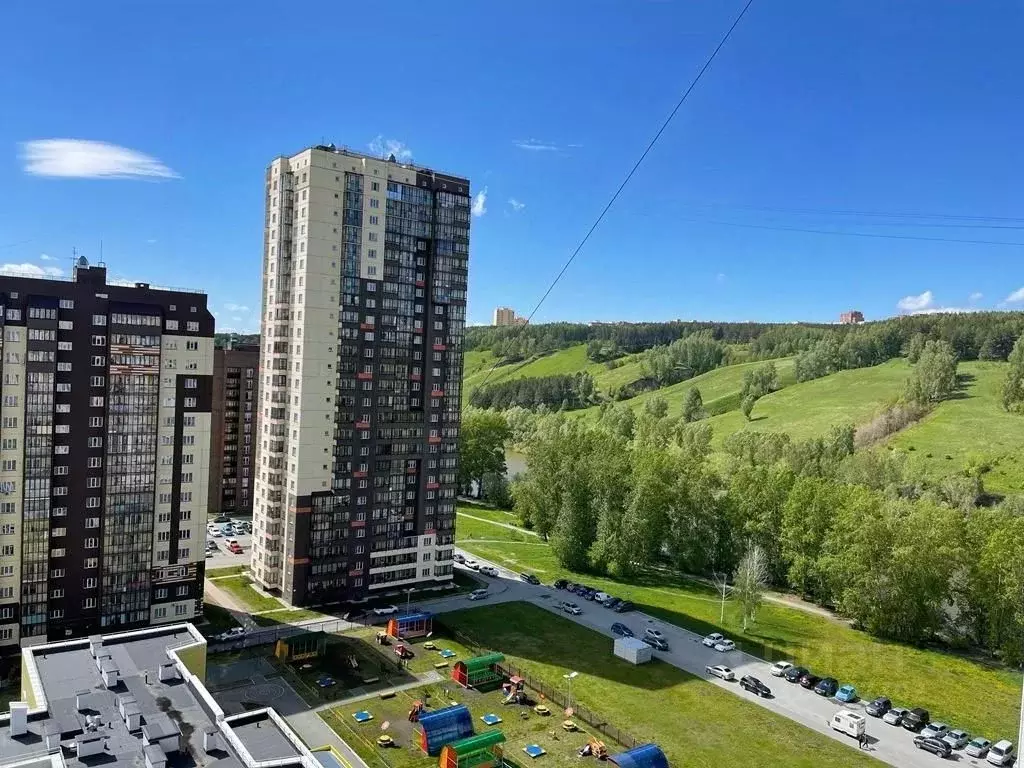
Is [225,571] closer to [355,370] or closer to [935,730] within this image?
[355,370]

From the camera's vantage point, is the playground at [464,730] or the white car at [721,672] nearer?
the playground at [464,730]

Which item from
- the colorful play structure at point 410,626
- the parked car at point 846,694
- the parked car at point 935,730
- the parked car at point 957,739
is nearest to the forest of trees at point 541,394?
the colorful play structure at point 410,626

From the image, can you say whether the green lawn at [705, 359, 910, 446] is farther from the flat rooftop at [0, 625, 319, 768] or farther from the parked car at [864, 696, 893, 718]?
the flat rooftop at [0, 625, 319, 768]

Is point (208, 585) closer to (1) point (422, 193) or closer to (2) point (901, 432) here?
(1) point (422, 193)

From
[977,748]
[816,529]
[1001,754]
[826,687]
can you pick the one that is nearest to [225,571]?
[826,687]

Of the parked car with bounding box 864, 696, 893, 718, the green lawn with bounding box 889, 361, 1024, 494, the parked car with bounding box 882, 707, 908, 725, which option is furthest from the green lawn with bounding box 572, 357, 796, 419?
the parked car with bounding box 882, 707, 908, 725

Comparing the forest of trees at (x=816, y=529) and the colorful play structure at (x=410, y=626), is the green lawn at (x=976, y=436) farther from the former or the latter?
the colorful play structure at (x=410, y=626)
